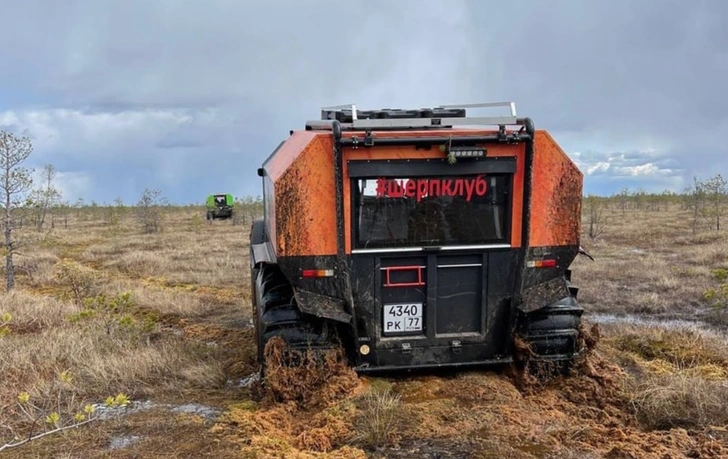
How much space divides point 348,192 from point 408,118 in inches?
55.3

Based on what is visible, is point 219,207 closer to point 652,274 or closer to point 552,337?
point 652,274

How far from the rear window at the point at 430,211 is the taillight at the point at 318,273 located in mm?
326

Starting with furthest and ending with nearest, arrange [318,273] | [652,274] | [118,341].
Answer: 1. [652,274]
2. [118,341]
3. [318,273]

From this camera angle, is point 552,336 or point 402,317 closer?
point 402,317

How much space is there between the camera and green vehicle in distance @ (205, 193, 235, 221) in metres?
39.6

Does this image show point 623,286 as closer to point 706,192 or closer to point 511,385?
point 511,385

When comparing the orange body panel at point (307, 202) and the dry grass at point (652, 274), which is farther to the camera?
the dry grass at point (652, 274)

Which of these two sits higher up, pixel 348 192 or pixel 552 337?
pixel 348 192

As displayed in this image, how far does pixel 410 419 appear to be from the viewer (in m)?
4.65

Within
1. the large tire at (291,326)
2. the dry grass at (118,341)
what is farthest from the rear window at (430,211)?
the dry grass at (118,341)

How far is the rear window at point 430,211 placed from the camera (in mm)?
5230

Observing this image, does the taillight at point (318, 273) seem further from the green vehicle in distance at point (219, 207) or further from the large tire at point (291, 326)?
the green vehicle in distance at point (219, 207)

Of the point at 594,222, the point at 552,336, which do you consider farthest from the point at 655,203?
the point at 552,336

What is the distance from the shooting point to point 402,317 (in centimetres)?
546
